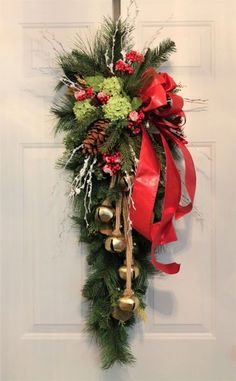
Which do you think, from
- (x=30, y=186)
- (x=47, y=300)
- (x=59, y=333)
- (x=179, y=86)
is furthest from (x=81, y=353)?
(x=179, y=86)

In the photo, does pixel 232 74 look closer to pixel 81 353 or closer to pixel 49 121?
pixel 49 121

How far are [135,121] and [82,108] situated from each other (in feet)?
0.51

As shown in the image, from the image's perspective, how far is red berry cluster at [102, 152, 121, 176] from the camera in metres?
1.06

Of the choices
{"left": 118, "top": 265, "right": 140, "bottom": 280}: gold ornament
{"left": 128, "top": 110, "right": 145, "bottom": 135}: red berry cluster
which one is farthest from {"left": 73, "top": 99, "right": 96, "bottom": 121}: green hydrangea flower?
{"left": 118, "top": 265, "right": 140, "bottom": 280}: gold ornament

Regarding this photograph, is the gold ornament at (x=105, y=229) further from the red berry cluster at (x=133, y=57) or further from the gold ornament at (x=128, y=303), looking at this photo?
the red berry cluster at (x=133, y=57)

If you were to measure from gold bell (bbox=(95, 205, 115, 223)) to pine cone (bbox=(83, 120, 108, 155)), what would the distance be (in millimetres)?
157

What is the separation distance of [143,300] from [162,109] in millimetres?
608

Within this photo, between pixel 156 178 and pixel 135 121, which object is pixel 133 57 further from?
pixel 156 178

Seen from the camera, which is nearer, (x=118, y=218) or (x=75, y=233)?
(x=118, y=218)

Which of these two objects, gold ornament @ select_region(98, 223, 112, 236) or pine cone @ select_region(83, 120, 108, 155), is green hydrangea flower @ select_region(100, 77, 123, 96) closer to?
pine cone @ select_region(83, 120, 108, 155)

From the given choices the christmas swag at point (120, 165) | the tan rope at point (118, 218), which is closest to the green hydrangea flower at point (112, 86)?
the christmas swag at point (120, 165)

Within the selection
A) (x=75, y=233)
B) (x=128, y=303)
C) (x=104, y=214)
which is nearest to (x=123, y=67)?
(x=104, y=214)

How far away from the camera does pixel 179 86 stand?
1175 mm

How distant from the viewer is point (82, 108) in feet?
3.58
